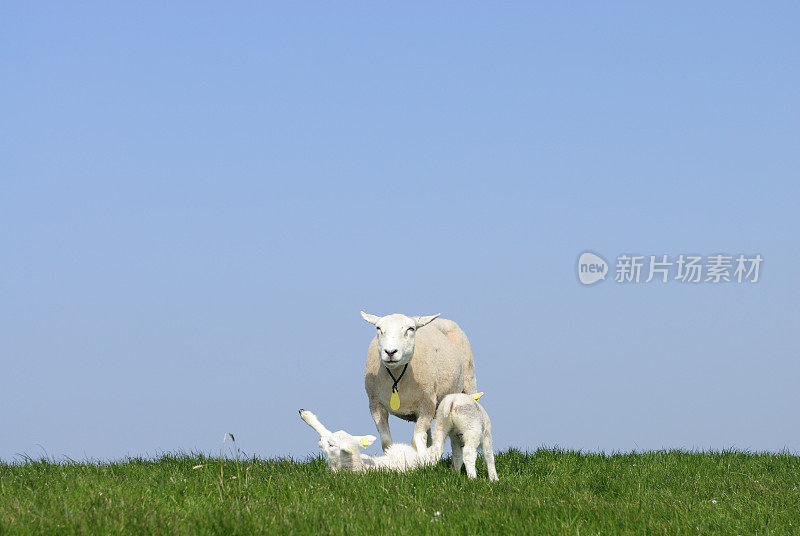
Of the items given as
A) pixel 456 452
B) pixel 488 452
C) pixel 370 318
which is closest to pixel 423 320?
pixel 370 318

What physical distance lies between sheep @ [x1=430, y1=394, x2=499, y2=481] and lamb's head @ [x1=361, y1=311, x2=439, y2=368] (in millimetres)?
899

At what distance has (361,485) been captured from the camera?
27.5ft

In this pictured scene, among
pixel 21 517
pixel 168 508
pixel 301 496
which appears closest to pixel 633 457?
pixel 301 496

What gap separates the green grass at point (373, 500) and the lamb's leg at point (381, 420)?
100 centimetres

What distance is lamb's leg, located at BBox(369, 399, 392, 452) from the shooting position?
1111 centimetres

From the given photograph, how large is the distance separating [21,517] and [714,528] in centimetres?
584

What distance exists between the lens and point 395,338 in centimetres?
1016

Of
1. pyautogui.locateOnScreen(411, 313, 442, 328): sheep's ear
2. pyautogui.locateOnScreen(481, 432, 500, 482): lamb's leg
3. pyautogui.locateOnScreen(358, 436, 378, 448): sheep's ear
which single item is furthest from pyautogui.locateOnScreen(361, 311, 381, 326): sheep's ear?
pyautogui.locateOnScreen(481, 432, 500, 482): lamb's leg

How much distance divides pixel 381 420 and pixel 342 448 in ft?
6.24

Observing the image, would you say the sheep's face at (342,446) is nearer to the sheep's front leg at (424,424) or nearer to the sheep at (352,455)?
the sheep at (352,455)

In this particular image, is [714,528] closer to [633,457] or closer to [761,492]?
[761,492]

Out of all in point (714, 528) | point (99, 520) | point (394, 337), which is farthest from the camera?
point (394, 337)

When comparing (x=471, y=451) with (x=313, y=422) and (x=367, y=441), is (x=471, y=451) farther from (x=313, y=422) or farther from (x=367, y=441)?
(x=313, y=422)

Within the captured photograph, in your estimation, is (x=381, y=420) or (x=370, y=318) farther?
(x=381, y=420)
